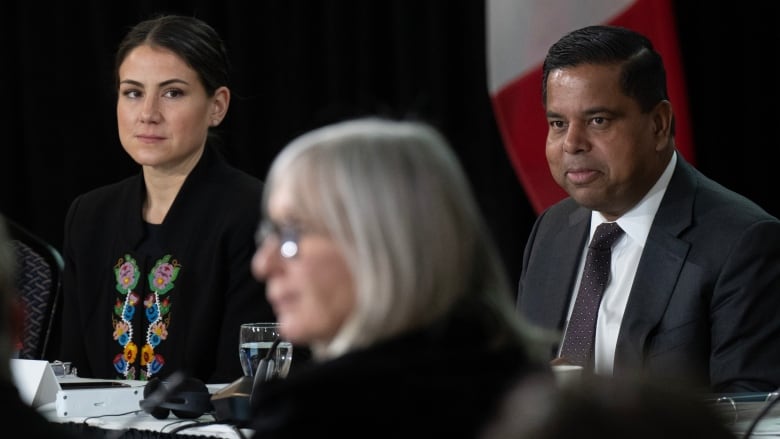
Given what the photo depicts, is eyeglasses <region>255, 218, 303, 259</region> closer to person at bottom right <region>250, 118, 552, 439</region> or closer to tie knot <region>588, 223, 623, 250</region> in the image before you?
person at bottom right <region>250, 118, 552, 439</region>

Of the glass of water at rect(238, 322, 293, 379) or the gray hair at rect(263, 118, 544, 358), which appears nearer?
the gray hair at rect(263, 118, 544, 358)

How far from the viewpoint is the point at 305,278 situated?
3.91 ft

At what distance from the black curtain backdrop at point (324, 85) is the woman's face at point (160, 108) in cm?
62

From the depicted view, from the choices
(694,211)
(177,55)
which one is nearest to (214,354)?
(177,55)

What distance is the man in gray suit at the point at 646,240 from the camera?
2.32m

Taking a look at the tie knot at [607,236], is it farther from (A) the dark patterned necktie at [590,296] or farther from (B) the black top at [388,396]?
(B) the black top at [388,396]

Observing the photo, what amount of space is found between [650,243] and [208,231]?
1.13m

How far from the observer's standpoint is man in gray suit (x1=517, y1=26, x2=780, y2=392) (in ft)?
7.62

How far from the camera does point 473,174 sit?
385cm

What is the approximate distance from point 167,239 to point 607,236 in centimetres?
111

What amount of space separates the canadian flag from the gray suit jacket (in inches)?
45.8

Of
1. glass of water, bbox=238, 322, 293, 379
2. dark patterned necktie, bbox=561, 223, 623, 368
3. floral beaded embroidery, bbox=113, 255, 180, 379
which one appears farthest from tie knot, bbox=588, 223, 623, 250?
floral beaded embroidery, bbox=113, 255, 180, 379

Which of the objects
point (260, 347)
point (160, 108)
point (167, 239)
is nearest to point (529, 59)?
point (160, 108)

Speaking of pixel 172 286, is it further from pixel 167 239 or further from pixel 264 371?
pixel 264 371
